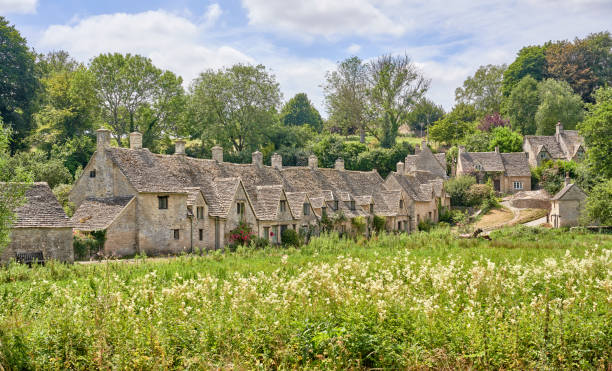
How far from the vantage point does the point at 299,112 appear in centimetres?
12419

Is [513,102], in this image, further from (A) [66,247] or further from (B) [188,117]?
Answer: (A) [66,247]

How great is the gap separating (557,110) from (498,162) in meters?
21.5

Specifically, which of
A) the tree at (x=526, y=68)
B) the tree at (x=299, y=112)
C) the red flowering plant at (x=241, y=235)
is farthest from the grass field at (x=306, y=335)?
the tree at (x=299, y=112)

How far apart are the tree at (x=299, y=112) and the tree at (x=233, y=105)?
47.8 meters

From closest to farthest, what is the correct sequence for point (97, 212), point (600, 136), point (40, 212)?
point (40, 212), point (97, 212), point (600, 136)

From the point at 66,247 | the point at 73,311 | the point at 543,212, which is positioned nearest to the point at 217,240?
the point at 66,247

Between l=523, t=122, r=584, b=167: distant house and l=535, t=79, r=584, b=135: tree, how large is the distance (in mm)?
7721

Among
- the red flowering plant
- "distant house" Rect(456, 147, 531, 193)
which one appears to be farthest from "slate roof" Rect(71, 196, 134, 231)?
"distant house" Rect(456, 147, 531, 193)

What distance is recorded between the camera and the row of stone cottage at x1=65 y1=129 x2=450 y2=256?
37469 mm

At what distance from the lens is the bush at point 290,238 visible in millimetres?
44281

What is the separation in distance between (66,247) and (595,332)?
97.1ft

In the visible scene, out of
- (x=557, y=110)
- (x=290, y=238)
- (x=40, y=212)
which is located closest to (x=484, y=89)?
(x=557, y=110)

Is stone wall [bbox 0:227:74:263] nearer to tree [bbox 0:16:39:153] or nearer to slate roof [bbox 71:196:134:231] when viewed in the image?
slate roof [bbox 71:196:134:231]

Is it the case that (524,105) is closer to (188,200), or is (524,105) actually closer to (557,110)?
(557,110)
